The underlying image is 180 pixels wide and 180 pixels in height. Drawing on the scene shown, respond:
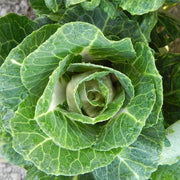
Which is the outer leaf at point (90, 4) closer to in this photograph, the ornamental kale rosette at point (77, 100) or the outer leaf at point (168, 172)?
the ornamental kale rosette at point (77, 100)

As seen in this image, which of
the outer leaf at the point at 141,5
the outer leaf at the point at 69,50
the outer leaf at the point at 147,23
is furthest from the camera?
the outer leaf at the point at 147,23

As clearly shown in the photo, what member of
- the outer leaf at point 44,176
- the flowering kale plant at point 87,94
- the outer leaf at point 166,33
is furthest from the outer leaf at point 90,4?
the outer leaf at point 44,176

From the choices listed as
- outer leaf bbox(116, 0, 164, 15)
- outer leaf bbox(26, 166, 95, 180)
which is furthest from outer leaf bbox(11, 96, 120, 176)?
outer leaf bbox(116, 0, 164, 15)

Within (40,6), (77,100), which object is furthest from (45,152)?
(40,6)

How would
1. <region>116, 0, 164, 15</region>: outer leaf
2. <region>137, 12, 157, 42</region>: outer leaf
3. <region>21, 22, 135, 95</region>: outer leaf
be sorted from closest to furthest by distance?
<region>21, 22, 135, 95</region>: outer leaf < <region>116, 0, 164, 15</region>: outer leaf < <region>137, 12, 157, 42</region>: outer leaf

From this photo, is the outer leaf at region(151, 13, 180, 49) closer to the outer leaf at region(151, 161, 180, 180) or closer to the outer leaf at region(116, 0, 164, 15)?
the outer leaf at region(116, 0, 164, 15)

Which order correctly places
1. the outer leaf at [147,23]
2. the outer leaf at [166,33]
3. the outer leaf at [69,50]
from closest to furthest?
the outer leaf at [69,50] < the outer leaf at [147,23] < the outer leaf at [166,33]
